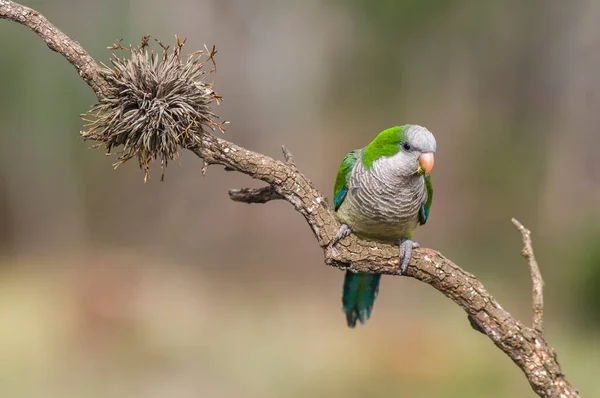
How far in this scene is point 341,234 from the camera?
1.73 m

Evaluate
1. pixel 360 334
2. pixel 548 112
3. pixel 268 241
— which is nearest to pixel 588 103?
pixel 548 112

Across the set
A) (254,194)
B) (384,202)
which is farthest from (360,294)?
(254,194)

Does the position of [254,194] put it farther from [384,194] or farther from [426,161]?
[426,161]

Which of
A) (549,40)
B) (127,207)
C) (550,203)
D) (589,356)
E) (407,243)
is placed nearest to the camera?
(407,243)

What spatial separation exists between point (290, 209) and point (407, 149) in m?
4.03

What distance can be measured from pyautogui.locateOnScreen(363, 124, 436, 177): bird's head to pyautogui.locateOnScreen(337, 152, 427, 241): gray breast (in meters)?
0.02

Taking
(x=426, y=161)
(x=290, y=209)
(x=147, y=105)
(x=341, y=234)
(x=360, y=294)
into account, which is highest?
(x=290, y=209)

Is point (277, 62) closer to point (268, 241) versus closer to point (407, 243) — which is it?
point (268, 241)

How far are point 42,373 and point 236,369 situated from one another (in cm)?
131

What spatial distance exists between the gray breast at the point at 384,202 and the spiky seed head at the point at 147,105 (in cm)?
62

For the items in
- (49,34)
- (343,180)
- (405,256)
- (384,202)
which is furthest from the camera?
(343,180)

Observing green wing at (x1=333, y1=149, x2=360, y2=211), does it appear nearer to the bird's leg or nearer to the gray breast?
the gray breast

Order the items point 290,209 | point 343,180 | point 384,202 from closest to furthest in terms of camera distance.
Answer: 1. point 384,202
2. point 343,180
3. point 290,209

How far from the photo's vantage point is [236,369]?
3.82m
